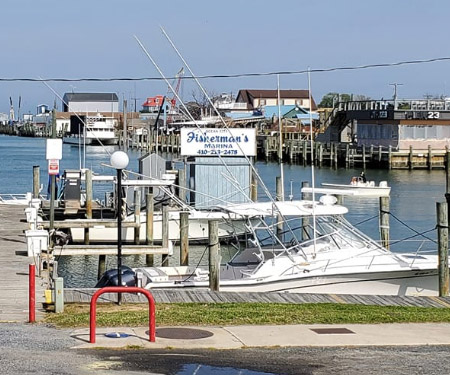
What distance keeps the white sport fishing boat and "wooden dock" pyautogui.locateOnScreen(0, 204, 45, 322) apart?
288 cm

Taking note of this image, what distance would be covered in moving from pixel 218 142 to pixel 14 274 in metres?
18.2

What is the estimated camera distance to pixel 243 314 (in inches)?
634

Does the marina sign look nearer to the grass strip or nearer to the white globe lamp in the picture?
the grass strip

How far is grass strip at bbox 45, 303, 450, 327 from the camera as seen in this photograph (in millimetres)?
15516

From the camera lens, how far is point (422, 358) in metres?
13.2

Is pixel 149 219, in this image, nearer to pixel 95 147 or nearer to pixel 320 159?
pixel 320 159

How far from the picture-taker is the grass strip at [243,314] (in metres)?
15.5

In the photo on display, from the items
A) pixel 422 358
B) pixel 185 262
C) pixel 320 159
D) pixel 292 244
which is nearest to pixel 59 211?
pixel 185 262

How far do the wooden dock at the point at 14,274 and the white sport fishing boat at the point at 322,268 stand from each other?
2877 millimetres

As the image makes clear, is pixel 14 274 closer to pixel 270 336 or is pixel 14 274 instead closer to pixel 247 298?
pixel 247 298

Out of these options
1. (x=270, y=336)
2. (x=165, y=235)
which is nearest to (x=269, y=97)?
(x=165, y=235)

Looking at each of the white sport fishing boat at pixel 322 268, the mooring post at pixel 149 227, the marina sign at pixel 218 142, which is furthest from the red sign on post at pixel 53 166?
the marina sign at pixel 218 142

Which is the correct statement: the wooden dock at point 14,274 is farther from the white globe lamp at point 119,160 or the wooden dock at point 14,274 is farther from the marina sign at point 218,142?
the marina sign at point 218,142

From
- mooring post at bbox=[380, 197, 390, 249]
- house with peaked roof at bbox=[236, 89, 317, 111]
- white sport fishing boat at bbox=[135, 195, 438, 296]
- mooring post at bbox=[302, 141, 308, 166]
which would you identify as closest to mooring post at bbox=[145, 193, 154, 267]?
white sport fishing boat at bbox=[135, 195, 438, 296]
